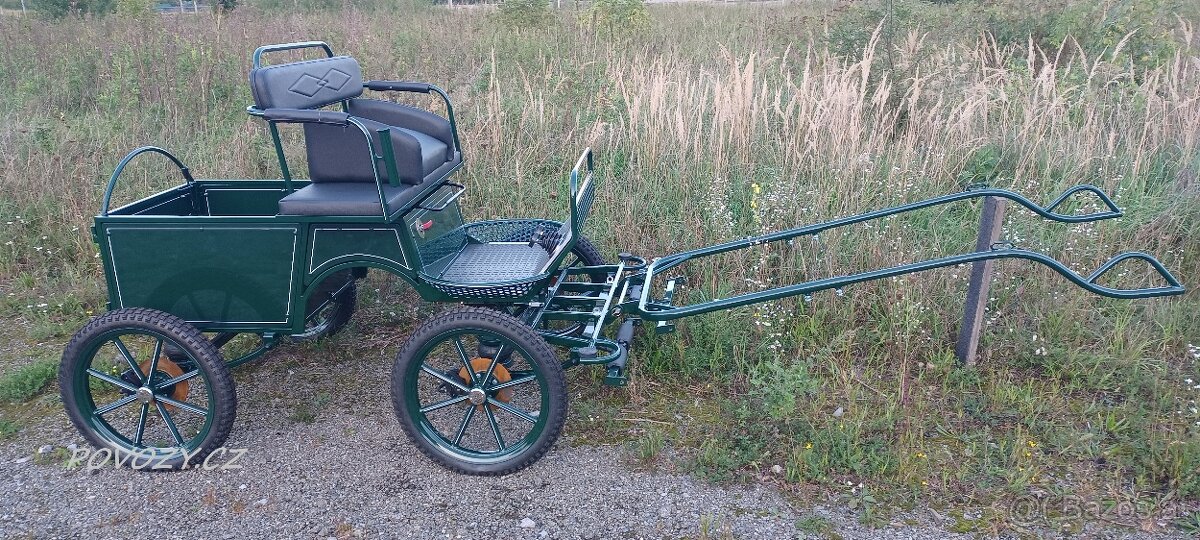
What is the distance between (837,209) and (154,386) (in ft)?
12.8

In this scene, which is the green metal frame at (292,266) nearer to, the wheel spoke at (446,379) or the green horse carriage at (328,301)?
the green horse carriage at (328,301)

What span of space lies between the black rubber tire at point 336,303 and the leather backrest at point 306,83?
852 millimetres

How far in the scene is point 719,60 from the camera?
7691mm

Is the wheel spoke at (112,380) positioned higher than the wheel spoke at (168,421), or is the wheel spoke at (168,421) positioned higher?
the wheel spoke at (112,380)

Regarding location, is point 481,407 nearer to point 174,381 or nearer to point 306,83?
point 174,381

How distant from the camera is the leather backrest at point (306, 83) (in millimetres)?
3566

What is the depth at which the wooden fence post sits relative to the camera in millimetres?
4191

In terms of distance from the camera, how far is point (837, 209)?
5262 mm

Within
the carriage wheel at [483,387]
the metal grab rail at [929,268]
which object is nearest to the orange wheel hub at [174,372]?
the carriage wheel at [483,387]

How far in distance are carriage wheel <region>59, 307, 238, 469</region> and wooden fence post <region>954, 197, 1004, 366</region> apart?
3.57m

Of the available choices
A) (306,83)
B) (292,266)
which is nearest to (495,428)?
(292,266)

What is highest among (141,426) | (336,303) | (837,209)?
(837,209)

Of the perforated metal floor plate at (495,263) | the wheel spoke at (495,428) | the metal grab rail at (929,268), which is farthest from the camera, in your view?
the perforated metal floor plate at (495,263)

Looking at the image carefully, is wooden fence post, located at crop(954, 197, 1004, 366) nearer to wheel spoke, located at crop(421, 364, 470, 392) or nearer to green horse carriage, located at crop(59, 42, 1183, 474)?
green horse carriage, located at crop(59, 42, 1183, 474)
